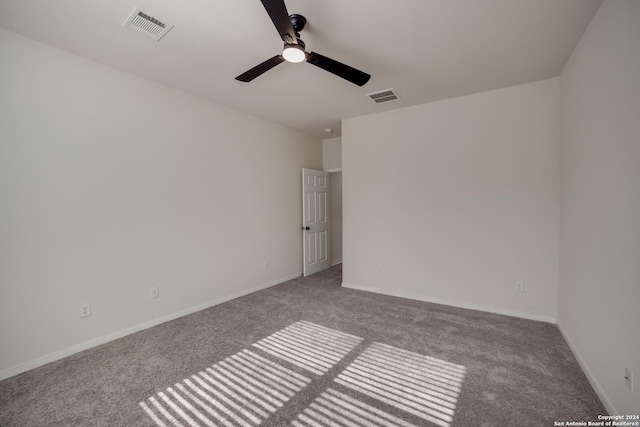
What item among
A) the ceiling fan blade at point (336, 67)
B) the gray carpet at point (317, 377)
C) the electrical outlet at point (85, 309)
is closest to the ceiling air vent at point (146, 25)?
the ceiling fan blade at point (336, 67)

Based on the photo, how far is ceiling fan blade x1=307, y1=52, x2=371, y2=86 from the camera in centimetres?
202

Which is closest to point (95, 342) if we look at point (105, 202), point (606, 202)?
point (105, 202)

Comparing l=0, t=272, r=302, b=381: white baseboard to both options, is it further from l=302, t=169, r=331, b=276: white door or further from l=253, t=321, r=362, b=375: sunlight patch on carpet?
l=302, t=169, r=331, b=276: white door

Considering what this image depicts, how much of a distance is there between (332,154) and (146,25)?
12.6ft

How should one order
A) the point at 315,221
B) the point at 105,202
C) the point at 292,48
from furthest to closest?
the point at 315,221 → the point at 105,202 → the point at 292,48

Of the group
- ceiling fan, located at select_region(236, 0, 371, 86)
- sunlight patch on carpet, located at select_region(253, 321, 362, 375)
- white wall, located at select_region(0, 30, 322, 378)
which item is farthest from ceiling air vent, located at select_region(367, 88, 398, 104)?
sunlight patch on carpet, located at select_region(253, 321, 362, 375)

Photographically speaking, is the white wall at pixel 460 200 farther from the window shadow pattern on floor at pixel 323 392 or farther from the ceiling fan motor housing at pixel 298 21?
the ceiling fan motor housing at pixel 298 21

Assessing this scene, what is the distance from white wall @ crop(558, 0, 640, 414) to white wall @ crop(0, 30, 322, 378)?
3715 millimetres

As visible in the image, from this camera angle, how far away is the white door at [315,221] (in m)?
5.04

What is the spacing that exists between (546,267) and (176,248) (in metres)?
4.23

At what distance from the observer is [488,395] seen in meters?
1.86

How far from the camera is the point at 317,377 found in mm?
2084

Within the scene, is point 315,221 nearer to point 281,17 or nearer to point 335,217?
point 335,217

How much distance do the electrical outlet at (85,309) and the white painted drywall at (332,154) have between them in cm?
428
